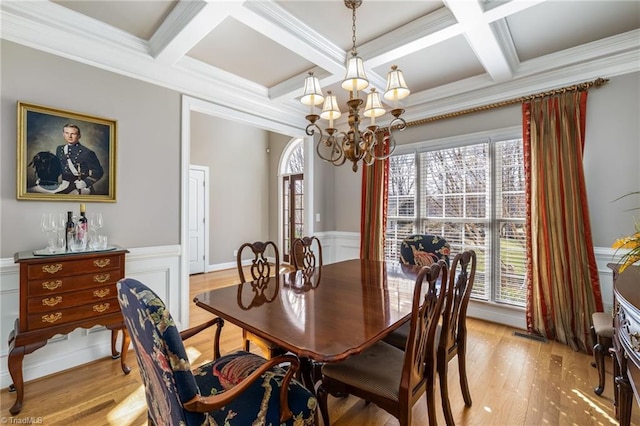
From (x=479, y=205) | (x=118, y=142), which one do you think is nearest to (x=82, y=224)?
(x=118, y=142)

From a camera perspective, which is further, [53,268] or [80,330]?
[80,330]

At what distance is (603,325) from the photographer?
6.63 feet

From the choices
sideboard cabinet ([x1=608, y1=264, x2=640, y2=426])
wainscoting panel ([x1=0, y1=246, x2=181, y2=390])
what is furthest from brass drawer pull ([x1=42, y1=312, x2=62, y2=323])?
sideboard cabinet ([x1=608, y1=264, x2=640, y2=426])

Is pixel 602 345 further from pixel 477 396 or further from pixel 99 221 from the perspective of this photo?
pixel 99 221

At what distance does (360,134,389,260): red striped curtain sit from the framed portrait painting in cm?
293

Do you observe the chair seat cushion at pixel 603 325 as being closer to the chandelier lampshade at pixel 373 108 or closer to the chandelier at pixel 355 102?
the chandelier at pixel 355 102

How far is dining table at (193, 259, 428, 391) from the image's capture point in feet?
3.80

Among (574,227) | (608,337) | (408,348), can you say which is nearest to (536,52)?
(574,227)

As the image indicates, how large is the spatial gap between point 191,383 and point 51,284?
1.67 meters

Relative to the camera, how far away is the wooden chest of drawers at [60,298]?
1839 mm

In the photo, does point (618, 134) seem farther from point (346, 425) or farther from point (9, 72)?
point (9, 72)

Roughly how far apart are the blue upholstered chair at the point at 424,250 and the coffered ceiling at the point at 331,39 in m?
1.66

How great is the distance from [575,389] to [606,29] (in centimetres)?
278

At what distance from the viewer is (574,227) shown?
2639 mm
